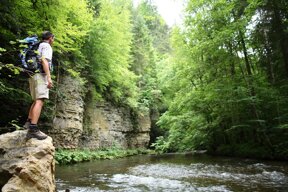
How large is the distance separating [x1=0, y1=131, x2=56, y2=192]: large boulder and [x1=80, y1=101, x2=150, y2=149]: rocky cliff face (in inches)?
636

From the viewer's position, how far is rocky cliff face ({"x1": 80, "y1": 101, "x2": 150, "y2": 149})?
2242 cm

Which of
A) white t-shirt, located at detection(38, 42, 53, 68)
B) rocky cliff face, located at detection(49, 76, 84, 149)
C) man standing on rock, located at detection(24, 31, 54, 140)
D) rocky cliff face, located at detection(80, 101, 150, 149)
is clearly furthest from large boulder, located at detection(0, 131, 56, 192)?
rocky cliff face, located at detection(80, 101, 150, 149)

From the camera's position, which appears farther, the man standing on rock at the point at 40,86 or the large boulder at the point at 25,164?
the man standing on rock at the point at 40,86

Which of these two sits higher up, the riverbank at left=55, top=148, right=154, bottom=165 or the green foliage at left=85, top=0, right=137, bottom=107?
the green foliage at left=85, top=0, right=137, bottom=107

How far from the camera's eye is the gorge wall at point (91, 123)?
1766 centimetres

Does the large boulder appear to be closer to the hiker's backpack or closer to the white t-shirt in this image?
the hiker's backpack

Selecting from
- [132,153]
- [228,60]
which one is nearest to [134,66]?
[132,153]

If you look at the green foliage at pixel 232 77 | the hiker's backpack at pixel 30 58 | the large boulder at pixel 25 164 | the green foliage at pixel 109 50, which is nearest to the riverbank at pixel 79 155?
the green foliage at pixel 109 50

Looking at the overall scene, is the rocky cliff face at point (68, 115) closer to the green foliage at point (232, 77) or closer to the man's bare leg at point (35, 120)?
the green foliage at point (232, 77)

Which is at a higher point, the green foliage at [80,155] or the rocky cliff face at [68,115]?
the rocky cliff face at [68,115]

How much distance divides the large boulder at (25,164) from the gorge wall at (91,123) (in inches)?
441

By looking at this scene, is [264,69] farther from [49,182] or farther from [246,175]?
[49,182]

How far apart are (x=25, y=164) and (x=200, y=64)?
16.5 metres

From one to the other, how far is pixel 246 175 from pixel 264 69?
9.02 meters
